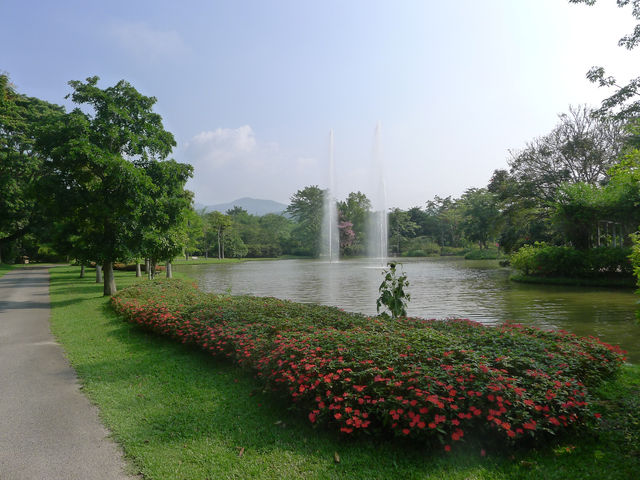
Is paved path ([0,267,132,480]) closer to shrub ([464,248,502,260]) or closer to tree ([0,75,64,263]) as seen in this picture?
tree ([0,75,64,263])

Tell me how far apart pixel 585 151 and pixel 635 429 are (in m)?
28.0

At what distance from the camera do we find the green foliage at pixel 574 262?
17.2 meters

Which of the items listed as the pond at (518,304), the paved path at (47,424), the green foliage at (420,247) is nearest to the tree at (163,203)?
the pond at (518,304)

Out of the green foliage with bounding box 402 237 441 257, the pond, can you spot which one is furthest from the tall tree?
the green foliage with bounding box 402 237 441 257

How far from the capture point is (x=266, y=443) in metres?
3.62

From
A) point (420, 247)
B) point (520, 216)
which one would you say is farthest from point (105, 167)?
point (420, 247)

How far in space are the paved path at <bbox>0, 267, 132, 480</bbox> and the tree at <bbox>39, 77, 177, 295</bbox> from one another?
6.32 m

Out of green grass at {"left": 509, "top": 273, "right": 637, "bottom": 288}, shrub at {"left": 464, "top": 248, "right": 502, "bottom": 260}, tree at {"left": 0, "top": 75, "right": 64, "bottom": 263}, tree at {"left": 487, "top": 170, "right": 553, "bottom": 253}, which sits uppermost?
tree at {"left": 0, "top": 75, "right": 64, "bottom": 263}

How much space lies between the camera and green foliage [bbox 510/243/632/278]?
1722 centimetres

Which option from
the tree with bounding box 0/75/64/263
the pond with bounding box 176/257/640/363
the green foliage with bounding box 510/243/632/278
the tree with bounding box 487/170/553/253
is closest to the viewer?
the pond with bounding box 176/257/640/363

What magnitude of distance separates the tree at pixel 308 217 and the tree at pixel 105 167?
168 ft

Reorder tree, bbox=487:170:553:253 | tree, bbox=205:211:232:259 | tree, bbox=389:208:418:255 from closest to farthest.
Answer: tree, bbox=487:170:553:253
tree, bbox=205:211:232:259
tree, bbox=389:208:418:255

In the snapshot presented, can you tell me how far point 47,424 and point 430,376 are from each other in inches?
150

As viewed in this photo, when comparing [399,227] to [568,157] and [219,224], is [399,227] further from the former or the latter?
[568,157]
